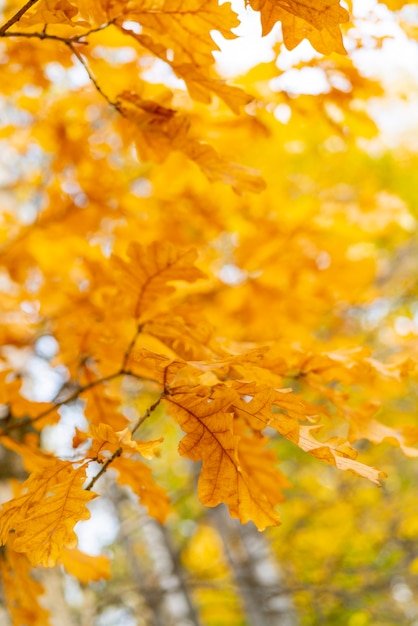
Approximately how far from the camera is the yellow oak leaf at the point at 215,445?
675mm

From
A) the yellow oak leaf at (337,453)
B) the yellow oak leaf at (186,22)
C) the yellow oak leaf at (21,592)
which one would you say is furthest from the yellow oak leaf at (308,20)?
the yellow oak leaf at (21,592)

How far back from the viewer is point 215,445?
0.69 m

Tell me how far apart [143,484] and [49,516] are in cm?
30

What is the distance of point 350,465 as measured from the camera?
0.63 m

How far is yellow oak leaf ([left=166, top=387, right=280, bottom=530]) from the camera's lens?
675 mm

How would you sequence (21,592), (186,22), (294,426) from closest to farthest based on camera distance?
(294,426), (186,22), (21,592)

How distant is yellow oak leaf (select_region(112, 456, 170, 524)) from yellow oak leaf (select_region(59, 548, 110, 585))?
28 cm

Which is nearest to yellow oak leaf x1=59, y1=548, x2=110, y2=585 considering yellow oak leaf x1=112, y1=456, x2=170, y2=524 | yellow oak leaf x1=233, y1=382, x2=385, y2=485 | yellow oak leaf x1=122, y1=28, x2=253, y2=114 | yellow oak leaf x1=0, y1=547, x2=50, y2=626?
yellow oak leaf x1=0, y1=547, x2=50, y2=626

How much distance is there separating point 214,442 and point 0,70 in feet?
3.54

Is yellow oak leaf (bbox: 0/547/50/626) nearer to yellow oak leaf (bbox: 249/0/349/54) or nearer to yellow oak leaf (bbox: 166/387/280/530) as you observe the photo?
yellow oak leaf (bbox: 166/387/280/530)

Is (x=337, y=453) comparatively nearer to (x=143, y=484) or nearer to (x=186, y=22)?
(x=143, y=484)

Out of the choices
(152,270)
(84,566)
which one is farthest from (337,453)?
(84,566)

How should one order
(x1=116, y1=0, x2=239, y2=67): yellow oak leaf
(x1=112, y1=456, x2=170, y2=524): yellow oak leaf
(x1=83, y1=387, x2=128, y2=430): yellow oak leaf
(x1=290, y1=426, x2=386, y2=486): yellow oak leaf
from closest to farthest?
(x1=290, y1=426, x2=386, y2=486): yellow oak leaf < (x1=116, y1=0, x2=239, y2=67): yellow oak leaf < (x1=112, y1=456, x2=170, y2=524): yellow oak leaf < (x1=83, y1=387, x2=128, y2=430): yellow oak leaf

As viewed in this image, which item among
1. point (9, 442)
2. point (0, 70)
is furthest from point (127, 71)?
point (9, 442)
